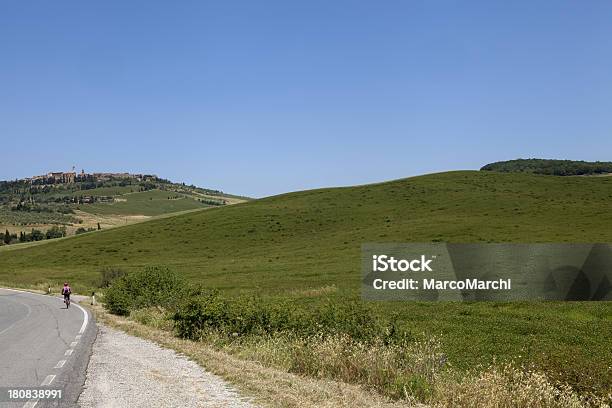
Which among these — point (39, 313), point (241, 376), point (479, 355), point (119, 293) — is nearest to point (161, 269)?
point (119, 293)

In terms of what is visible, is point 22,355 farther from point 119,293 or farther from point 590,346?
point 590,346

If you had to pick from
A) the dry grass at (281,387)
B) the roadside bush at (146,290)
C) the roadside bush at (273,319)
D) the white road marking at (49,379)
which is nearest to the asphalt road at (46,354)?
the white road marking at (49,379)

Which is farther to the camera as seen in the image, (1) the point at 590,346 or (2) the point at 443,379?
(1) the point at 590,346

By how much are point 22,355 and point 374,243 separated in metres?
58.0

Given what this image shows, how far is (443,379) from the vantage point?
40.7 feet

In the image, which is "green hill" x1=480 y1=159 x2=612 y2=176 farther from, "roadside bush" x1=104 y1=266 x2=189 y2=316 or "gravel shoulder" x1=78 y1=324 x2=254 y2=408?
"gravel shoulder" x1=78 y1=324 x2=254 y2=408

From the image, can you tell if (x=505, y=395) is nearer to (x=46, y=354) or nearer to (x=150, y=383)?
(x=150, y=383)

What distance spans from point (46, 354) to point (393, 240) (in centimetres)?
5676

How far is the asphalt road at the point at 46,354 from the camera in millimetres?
12414

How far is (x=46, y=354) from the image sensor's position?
1770 cm

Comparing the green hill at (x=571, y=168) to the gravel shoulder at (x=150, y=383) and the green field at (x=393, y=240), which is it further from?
the gravel shoulder at (x=150, y=383)

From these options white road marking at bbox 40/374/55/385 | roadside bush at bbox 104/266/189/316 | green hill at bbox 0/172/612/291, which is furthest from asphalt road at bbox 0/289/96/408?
green hill at bbox 0/172/612/291

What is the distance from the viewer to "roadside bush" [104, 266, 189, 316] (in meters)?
32.9

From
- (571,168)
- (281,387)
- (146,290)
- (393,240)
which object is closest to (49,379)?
(281,387)
